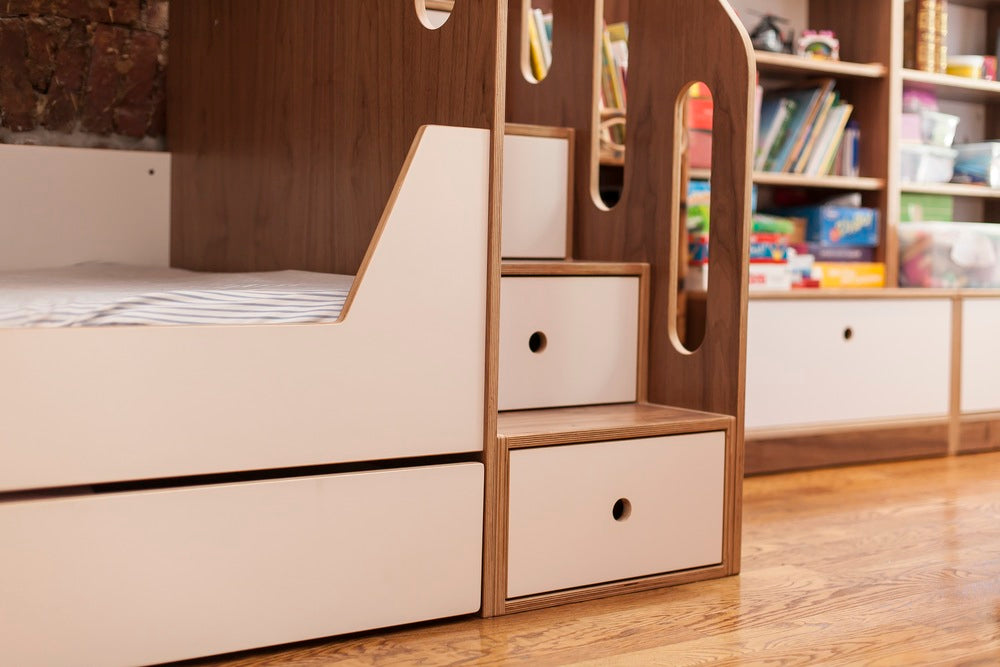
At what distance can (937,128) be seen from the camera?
291 cm

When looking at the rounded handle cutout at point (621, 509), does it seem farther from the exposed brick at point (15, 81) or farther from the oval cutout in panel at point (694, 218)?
the exposed brick at point (15, 81)

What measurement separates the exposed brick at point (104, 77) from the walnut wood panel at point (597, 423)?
3.52ft

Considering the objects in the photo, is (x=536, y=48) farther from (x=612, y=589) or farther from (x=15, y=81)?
(x=612, y=589)

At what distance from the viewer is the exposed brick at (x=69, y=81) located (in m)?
2.04

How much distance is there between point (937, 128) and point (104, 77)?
2.11 metres

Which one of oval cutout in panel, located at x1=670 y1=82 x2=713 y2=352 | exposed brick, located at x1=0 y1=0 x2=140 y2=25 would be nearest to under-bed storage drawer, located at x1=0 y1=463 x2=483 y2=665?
oval cutout in panel, located at x1=670 y1=82 x2=713 y2=352

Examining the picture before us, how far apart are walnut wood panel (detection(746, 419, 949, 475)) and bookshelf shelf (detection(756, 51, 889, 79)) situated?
2.77 feet

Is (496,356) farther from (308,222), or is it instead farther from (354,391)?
(308,222)

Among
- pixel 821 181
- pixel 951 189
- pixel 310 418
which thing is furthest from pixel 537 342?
pixel 951 189

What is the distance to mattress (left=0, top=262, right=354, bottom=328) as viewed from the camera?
1.14m

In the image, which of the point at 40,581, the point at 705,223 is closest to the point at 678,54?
the point at 705,223

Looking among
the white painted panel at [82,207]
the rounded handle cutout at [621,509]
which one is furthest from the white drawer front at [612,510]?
the white painted panel at [82,207]

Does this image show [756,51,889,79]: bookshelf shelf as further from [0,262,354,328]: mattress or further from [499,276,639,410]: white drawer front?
[0,262,354,328]: mattress

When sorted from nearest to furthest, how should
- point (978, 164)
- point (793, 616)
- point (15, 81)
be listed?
point (793, 616) → point (15, 81) → point (978, 164)
